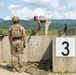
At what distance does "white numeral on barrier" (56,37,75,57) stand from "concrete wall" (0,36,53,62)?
3.39 ft

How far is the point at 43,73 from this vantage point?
9.20m

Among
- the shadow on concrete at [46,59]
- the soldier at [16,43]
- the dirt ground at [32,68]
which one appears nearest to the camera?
the soldier at [16,43]

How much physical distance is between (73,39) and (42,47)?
1421 millimetres

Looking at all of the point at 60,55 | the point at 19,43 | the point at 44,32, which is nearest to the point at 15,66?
the point at 19,43

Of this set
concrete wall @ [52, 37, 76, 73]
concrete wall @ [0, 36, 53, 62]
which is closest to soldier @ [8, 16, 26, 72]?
concrete wall @ [52, 37, 76, 73]

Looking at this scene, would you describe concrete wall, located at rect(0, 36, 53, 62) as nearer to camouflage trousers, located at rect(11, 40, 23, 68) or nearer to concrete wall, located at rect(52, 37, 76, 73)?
concrete wall, located at rect(52, 37, 76, 73)

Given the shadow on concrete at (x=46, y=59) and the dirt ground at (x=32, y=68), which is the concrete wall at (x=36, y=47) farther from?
the dirt ground at (x=32, y=68)

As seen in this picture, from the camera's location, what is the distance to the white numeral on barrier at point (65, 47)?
988cm

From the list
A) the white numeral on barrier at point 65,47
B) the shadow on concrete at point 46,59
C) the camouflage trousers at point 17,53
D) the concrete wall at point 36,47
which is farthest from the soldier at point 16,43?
the concrete wall at point 36,47

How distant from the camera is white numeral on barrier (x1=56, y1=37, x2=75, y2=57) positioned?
32.4 ft

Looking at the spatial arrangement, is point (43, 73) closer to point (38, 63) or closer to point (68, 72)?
point (68, 72)

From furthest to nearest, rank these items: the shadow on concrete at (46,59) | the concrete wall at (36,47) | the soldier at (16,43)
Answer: the concrete wall at (36,47) → the shadow on concrete at (46,59) → the soldier at (16,43)

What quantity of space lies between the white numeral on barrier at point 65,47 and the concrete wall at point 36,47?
1.03 metres

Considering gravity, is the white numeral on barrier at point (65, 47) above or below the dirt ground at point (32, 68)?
above
